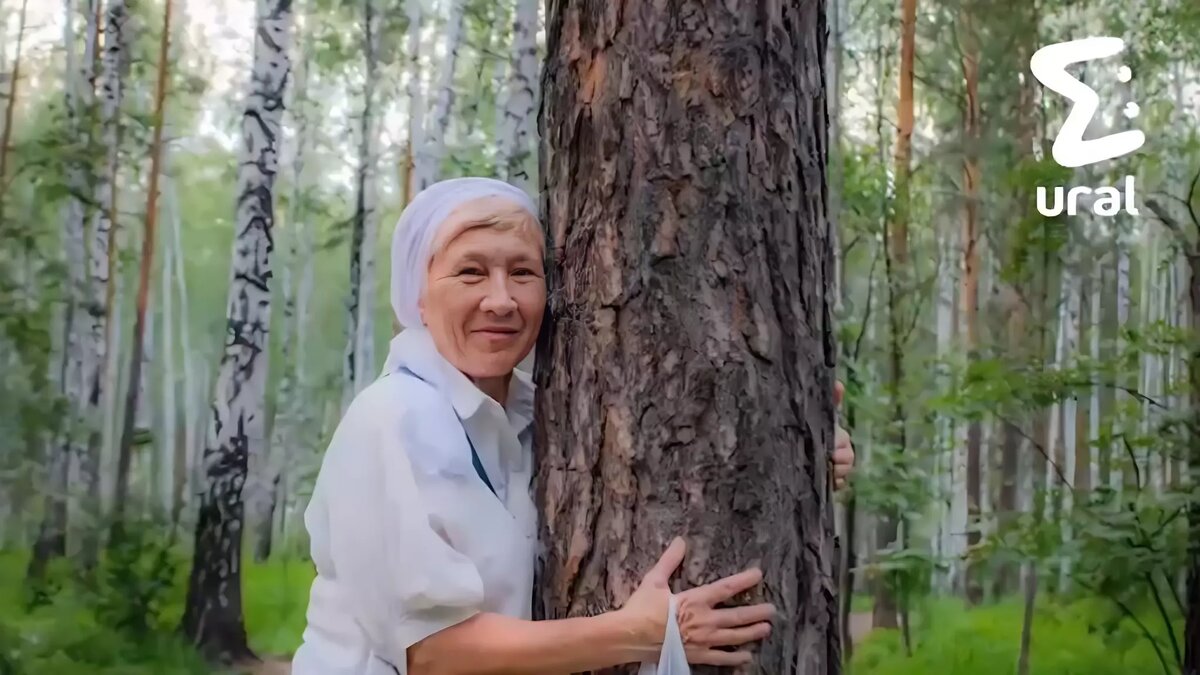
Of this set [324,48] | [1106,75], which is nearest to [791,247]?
[324,48]

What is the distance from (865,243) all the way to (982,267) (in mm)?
309

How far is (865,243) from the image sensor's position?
2.60 meters

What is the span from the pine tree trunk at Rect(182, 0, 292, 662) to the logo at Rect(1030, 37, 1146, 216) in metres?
1.96

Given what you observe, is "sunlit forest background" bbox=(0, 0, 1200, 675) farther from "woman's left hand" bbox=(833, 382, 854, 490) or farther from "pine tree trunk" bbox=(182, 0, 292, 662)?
"woman's left hand" bbox=(833, 382, 854, 490)

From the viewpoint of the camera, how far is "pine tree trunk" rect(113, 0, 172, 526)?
7.69ft

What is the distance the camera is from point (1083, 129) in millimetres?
2510

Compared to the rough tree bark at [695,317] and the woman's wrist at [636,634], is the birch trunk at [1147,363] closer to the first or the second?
the rough tree bark at [695,317]

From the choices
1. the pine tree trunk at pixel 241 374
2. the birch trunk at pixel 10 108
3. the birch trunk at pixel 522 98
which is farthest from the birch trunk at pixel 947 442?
the birch trunk at pixel 10 108

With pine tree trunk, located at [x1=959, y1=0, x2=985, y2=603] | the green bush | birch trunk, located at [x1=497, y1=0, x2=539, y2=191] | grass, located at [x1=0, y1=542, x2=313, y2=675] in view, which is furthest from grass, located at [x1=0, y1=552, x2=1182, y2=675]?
birch trunk, located at [x1=497, y1=0, x2=539, y2=191]

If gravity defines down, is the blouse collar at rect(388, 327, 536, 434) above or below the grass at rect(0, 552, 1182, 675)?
above

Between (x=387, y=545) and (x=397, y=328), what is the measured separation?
1.39 meters

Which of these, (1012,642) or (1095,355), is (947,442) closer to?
(1095,355)

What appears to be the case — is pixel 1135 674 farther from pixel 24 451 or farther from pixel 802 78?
pixel 24 451

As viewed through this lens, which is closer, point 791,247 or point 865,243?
point 791,247
